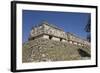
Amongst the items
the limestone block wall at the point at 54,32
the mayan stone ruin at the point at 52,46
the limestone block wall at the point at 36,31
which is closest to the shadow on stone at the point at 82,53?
the mayan stone ruin at the point at 52,46

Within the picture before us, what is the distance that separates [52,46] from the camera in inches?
72.9

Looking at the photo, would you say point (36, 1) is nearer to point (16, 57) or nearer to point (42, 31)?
point (42, 31)

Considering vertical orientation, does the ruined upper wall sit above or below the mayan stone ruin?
above

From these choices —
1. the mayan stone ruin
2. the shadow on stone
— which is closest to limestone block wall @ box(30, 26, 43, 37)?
the mayan stone ruin

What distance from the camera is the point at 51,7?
5.98 ft

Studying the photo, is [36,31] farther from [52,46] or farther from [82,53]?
[82,53]

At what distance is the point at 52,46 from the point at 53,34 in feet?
0.33

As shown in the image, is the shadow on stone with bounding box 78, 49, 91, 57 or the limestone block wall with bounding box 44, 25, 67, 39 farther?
the shadow on stone with bounding box 78, 49, 91, 57

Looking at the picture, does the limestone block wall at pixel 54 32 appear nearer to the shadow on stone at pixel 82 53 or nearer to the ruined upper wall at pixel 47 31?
the ruined upper wall at pixel 47 31

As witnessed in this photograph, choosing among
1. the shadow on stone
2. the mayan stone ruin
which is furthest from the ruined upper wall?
the shadow on stone

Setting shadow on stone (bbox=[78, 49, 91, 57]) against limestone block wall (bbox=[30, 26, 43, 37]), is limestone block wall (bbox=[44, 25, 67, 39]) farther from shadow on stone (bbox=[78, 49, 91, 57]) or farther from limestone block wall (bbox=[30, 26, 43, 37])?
shadow on stone (bbox=[78, 49, 91, 57])

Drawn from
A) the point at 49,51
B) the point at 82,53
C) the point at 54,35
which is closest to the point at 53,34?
the point at 54,35

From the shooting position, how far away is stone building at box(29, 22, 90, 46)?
1.80 m

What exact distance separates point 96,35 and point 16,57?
0.75 meters
